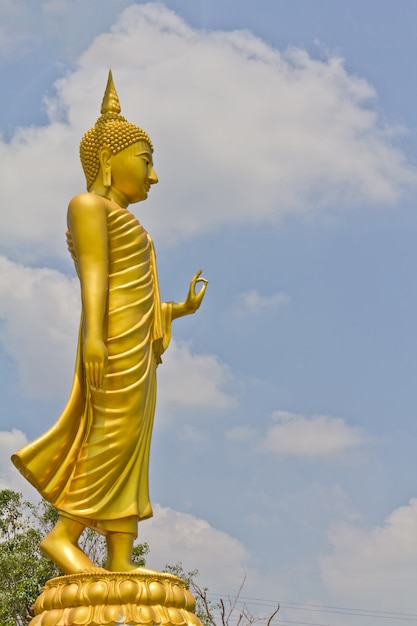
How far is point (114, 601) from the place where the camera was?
565cm

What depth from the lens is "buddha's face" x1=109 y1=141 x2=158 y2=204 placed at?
6914mm

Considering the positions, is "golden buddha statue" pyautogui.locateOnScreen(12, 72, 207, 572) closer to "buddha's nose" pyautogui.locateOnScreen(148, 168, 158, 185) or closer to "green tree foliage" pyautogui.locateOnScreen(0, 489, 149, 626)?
"buddha's nose" pyautogui.locateOnScreen(148, 168, 158, 185)

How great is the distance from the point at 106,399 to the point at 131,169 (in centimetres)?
167

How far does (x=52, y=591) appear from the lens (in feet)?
19.3

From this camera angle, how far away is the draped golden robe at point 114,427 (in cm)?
623

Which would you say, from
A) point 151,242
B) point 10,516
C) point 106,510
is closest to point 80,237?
point 151,242

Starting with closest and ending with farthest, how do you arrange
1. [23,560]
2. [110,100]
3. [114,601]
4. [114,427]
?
[114,601] < [114,427] < [110,100] < [23,560]

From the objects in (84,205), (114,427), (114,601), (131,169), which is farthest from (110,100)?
(114,601)

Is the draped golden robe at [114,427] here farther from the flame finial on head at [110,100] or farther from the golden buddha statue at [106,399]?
the flame finial on head at [110,100]

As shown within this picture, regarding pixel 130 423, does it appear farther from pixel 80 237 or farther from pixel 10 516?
pixel 10 516

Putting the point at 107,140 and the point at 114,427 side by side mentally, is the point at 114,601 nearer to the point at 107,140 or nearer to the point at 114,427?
the point at 114,427

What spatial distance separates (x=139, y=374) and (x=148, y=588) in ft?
4.56

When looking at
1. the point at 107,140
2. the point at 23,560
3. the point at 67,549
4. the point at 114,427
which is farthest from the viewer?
the point at 23,560

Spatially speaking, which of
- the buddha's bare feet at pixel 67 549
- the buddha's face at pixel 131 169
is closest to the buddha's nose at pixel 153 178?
the buddha's face at pixel 131 169
